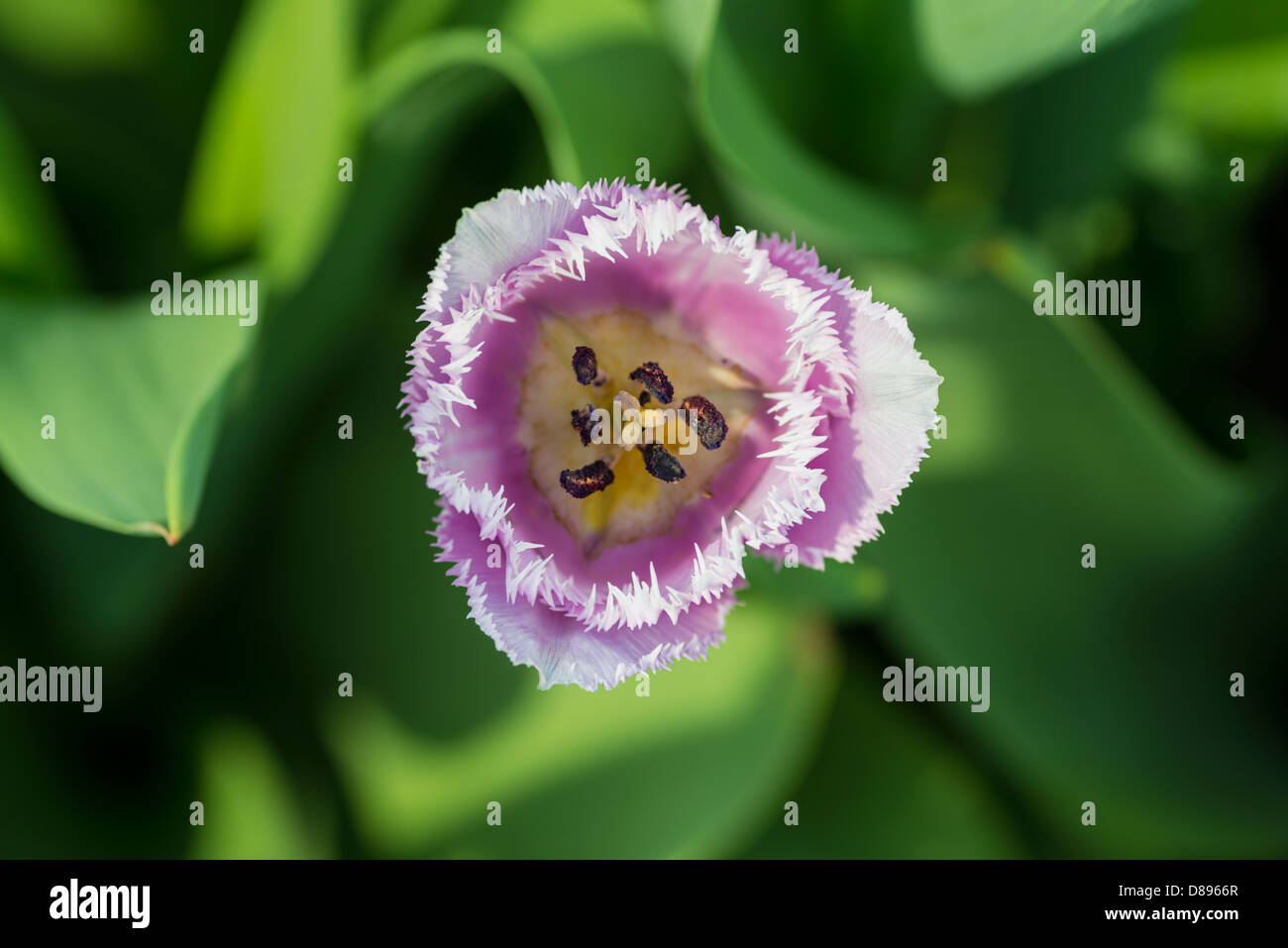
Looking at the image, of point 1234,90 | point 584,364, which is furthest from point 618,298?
point 1234,90

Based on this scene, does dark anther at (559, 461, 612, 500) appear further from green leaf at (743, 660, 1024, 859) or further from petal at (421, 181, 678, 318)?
green leaf at (743, 660, 1024, 859)

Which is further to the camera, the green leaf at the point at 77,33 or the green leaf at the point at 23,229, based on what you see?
the green leaf at the point at 77,33

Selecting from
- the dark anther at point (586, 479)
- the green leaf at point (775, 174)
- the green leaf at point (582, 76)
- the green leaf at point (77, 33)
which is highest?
the green leaf at point (77, 33)

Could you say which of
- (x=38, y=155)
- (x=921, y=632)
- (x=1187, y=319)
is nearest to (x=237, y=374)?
(x=38, y=155)

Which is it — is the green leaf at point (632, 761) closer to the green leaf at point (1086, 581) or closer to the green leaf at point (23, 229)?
the green leaf at point (1086, 581)

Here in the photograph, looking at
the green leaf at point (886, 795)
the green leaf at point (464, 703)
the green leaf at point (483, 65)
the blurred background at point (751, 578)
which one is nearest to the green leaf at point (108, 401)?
the blurred background at point (751, 578)

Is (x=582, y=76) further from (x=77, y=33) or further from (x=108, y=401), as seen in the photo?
(x=77, y=33)
